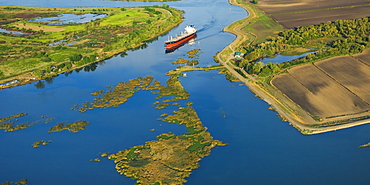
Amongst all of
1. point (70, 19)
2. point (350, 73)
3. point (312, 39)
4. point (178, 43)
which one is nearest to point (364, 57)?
point (350, 73)

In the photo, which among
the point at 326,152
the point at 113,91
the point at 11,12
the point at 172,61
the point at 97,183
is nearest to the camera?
the point at 97,183

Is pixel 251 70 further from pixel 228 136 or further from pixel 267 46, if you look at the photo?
pixel 228 136

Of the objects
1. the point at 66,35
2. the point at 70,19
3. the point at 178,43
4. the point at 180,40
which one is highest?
the point at 70,19

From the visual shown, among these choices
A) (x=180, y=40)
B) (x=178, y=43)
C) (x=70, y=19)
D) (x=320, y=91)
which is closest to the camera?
(x=320, y=91)

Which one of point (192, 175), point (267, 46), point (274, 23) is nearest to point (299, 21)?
point (274, 23)

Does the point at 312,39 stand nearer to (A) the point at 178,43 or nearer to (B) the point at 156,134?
(A) the point at 178,43
